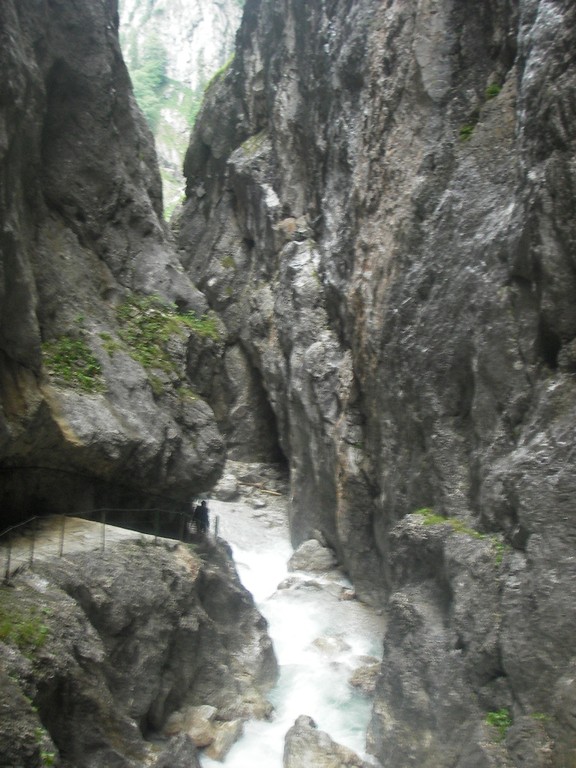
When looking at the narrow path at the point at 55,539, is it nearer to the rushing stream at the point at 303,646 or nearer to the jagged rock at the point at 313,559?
the rushing stream at the point at 303,646

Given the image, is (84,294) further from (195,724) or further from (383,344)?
(195,724)

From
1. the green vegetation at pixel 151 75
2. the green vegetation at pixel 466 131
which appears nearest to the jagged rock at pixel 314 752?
the green vegetation at pixel 466 131

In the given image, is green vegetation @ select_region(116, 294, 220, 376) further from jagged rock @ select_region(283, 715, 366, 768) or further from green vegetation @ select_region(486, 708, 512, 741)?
green vegetation @ select_region(486, 708, 512, 741)

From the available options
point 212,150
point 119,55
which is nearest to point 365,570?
point 119,55

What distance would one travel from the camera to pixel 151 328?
1475 cm

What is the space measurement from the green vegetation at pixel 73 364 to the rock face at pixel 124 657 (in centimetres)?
315

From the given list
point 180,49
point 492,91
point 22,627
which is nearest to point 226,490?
point 492,91

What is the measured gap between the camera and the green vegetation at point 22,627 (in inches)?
269

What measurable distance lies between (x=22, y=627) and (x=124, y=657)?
2613 millimetres

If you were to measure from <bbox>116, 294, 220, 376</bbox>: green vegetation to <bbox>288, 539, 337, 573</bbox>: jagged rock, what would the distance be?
7.44 meters

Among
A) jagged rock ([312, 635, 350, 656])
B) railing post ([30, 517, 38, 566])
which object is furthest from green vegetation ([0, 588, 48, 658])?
jagged rock ([312, 635, 350, 656])

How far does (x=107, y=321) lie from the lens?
13.8 m

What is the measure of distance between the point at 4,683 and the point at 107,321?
28.8ft

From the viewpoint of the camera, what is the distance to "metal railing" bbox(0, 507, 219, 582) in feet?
28.9
